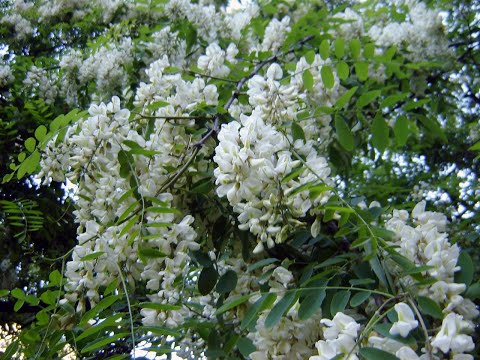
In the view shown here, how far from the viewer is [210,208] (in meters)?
1.48

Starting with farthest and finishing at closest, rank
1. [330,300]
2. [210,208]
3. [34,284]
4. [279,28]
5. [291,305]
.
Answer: [34,284] < [279,28] < [210,208] < [330,300] < [291,305]

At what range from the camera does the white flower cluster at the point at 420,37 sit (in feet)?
9.25

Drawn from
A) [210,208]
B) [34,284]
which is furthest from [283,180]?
[34,284]

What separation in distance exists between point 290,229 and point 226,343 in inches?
13.2

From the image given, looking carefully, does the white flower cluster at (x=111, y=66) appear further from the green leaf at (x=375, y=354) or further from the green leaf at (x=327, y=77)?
the green leaf at (x=375, y=354)

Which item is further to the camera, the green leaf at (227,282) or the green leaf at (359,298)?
the green leaf at (227,282)

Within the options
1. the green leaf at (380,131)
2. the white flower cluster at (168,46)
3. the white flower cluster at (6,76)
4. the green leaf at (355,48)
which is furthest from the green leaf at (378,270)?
the white flower cluster at (6,76)

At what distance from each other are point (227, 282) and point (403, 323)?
1.90ft

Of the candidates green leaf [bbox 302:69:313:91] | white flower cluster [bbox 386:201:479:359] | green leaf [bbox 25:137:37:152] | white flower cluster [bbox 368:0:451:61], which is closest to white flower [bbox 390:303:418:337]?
white flower cluster [bbox 386:201:479:359]

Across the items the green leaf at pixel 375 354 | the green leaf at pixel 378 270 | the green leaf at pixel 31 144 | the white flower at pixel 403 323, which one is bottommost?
the green leaf at pixel 378 270

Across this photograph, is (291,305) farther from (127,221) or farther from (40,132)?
(40,132)

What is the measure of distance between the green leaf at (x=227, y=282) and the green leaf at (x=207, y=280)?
0.06 feet

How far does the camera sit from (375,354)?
836mm

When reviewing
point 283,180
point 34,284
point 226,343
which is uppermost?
point 283,180
